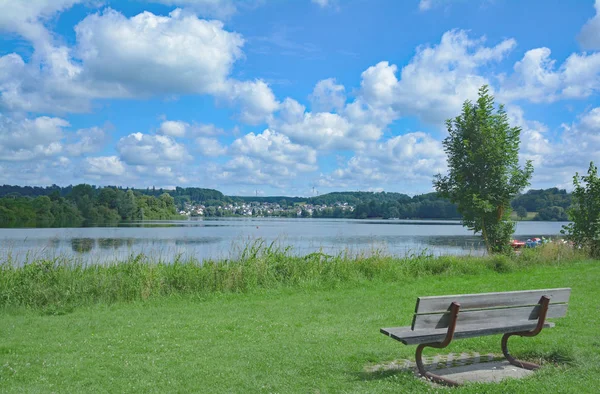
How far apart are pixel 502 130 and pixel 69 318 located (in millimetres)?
15999

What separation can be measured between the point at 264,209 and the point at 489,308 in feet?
480

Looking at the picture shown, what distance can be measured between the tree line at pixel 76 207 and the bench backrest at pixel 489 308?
62.4 meters

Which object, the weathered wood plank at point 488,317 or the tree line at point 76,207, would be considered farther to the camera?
the tree line at point 76,207

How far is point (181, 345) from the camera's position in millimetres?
6562

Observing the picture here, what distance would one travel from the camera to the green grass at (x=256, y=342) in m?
4.86

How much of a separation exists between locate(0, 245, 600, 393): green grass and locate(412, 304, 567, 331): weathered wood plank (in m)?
0.53

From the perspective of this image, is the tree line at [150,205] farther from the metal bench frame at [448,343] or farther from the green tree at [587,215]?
the metal bench frame at [448,343]

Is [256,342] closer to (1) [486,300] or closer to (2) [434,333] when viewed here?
(2) [434,333]

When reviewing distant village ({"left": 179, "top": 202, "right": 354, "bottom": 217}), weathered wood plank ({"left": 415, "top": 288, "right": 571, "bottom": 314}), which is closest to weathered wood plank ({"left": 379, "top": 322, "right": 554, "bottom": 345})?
weathered wood plank ({"left": 415, "top": 288, "right": 571, "bottom": 314})

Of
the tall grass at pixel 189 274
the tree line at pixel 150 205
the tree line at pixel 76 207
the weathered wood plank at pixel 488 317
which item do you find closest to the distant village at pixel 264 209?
the tree line at pixel 150 205

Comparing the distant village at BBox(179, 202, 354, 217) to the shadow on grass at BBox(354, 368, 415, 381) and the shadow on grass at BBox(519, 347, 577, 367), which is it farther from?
the shadow on grass at BBox(354, 368, 415, 381)

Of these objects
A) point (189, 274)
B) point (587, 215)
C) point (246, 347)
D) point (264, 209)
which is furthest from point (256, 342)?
point (264, 209)

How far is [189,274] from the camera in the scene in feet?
39.0

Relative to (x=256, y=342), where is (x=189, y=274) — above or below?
above
